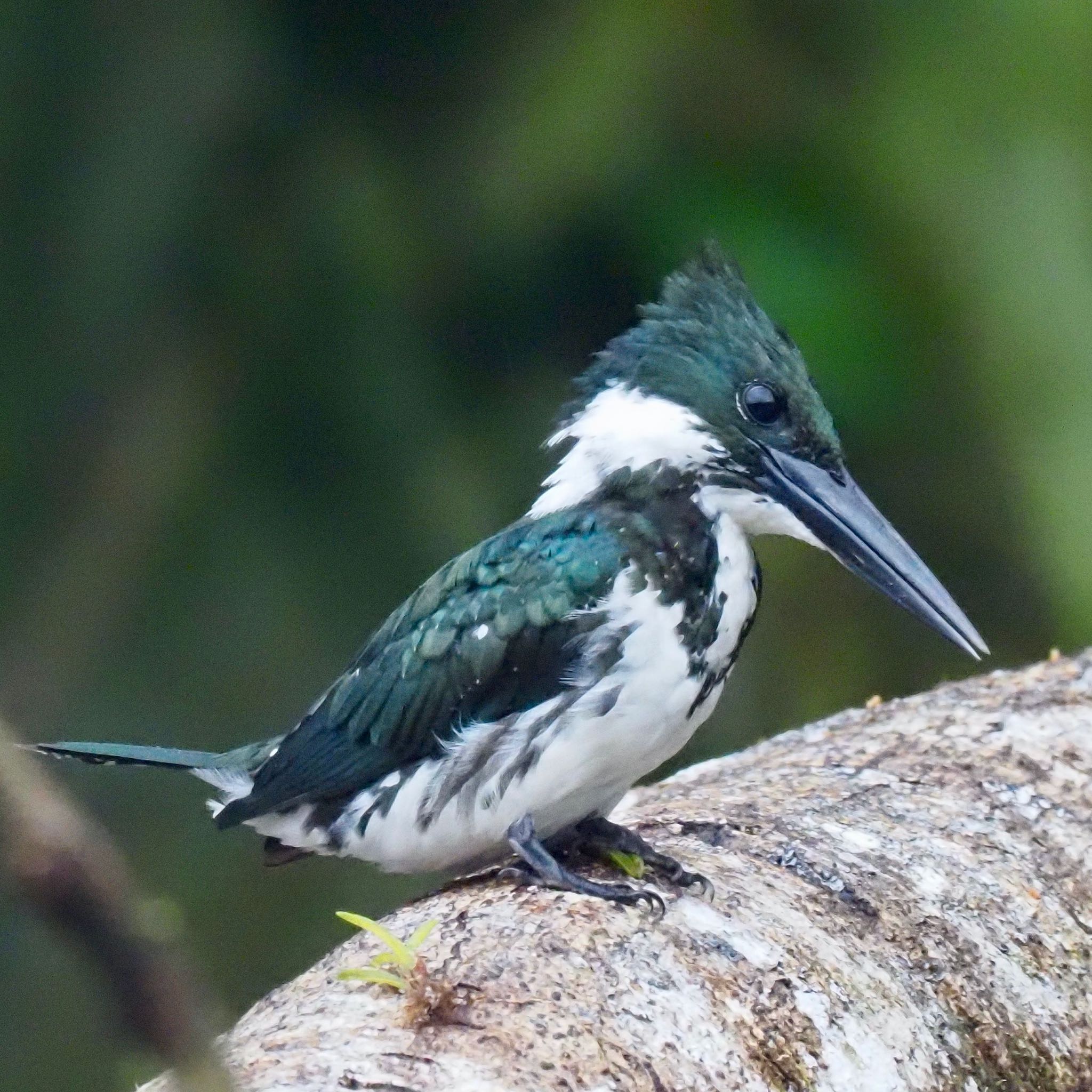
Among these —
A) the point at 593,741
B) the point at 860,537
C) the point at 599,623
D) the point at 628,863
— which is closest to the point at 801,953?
the point at 628,863

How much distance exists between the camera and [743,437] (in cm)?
237

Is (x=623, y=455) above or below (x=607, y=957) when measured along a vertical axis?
above

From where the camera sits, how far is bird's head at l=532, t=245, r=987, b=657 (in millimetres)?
2381

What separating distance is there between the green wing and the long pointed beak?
0.30 m

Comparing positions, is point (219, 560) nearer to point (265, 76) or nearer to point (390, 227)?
point (390, 227)

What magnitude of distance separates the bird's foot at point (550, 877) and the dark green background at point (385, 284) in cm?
159

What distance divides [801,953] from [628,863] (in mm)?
302

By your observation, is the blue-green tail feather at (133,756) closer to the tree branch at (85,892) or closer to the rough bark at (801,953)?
the rough bark at (801,953)

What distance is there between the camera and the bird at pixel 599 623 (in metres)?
2.24

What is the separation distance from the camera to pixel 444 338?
369 cm

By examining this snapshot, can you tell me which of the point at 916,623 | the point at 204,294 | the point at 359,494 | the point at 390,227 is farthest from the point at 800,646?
the point at 204,294

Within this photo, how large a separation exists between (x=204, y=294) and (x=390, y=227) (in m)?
0.48

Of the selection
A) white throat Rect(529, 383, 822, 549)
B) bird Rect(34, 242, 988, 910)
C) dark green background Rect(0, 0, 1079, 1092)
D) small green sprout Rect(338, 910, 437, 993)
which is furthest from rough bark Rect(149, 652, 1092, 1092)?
dark green background Rect(0, 0, 1079, 1092)

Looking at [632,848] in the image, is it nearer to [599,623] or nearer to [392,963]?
[599,623]
